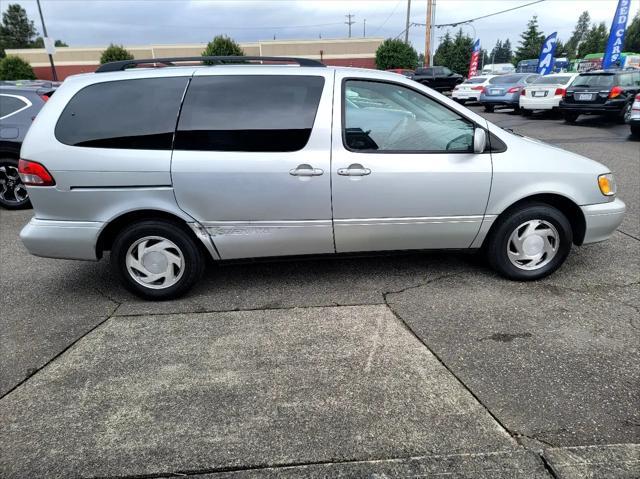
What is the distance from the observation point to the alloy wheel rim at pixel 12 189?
265 inches

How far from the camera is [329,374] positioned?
279 cm

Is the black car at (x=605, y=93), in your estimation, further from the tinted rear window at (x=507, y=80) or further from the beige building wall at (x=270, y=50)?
the beige building wall at (x=270, y=50)

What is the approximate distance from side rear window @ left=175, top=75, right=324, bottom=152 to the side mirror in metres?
1.24

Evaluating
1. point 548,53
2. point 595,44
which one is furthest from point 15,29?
point 595,44

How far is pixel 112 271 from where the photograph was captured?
176 inches

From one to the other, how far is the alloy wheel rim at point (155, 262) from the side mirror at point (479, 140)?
245cm

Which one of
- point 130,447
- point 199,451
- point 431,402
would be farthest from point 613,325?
point 130,447

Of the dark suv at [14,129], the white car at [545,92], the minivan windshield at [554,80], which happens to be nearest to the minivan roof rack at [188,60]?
the dark suv at [14,129]

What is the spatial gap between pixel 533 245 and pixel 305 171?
6.60 feet

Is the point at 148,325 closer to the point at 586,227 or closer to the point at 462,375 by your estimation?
the point at 462,375

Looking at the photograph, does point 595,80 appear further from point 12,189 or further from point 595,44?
point 595,44

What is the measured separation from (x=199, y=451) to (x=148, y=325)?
1.45m

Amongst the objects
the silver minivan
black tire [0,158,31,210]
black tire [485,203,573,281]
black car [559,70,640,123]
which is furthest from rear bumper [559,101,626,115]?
black tire [0,158,31,210]

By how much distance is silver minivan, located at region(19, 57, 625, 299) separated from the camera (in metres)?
3.52
